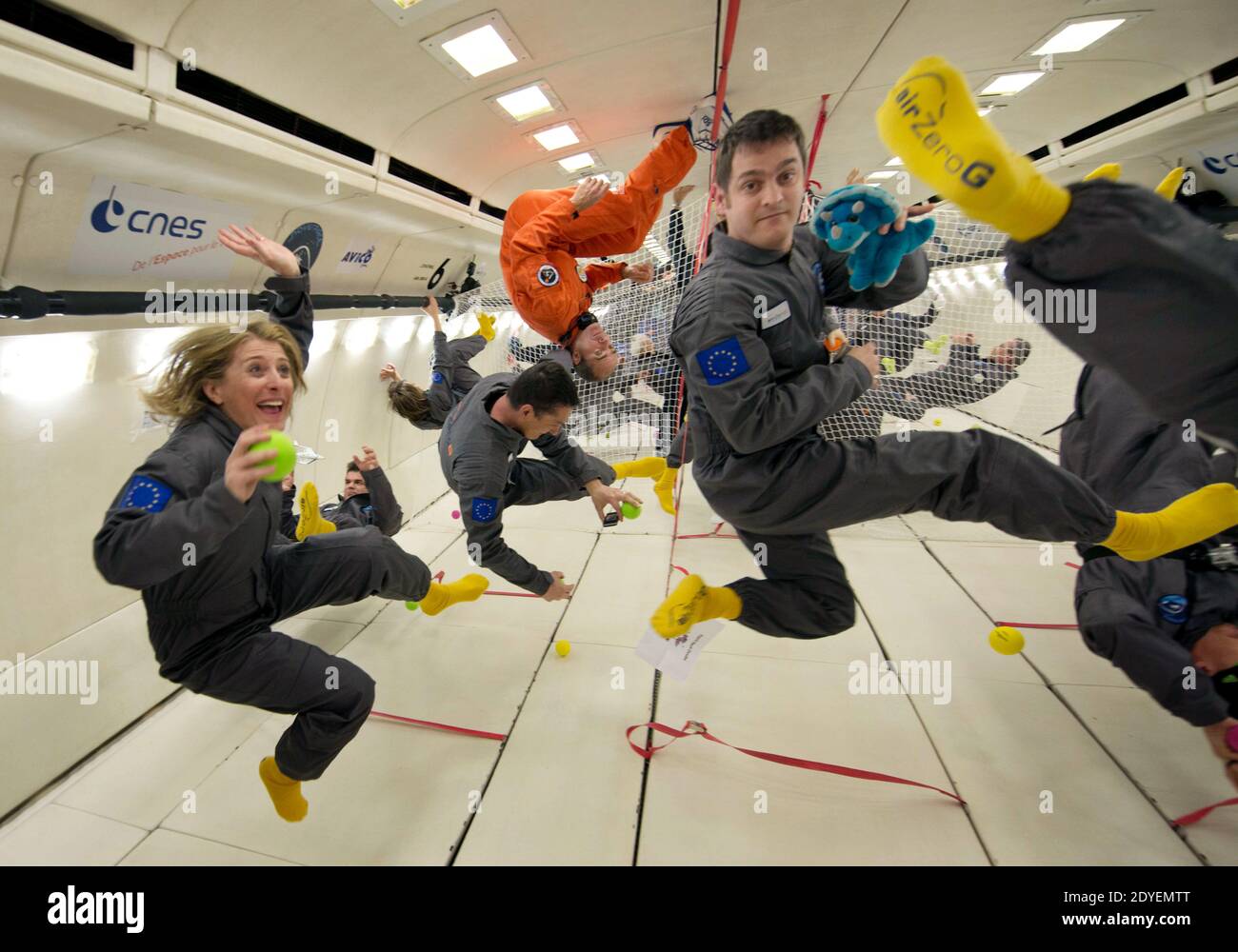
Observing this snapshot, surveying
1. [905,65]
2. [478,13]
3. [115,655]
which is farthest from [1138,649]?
[115,655]

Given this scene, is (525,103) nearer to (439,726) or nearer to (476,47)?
(476,47)

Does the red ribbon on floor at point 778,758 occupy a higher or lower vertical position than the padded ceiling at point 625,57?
lower

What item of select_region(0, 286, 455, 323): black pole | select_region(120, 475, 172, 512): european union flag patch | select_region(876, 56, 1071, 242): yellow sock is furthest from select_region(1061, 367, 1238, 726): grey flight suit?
select_region(0, 286, 455, 323): black pole

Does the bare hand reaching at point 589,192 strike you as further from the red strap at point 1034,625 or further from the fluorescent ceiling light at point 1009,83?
the red strap at point 1034,625

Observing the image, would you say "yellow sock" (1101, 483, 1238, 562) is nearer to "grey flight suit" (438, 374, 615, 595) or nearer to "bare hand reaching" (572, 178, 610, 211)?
"grey flight suit" (438, 374, 615, 595)

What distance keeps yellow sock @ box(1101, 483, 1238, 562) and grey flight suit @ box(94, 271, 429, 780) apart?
8.31ft

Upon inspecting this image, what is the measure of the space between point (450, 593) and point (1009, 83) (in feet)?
15.8

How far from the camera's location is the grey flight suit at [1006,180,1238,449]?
2.65 feet

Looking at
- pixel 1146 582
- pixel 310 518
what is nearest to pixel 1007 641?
pixel 1146 582

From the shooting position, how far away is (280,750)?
176cm

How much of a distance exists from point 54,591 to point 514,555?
2073mm

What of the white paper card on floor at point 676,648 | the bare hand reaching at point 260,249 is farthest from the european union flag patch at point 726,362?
the bare hand reaching at point 260,249

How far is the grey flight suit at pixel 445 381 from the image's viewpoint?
13.5ft

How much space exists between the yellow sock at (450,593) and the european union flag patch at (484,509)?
1.55 feet
